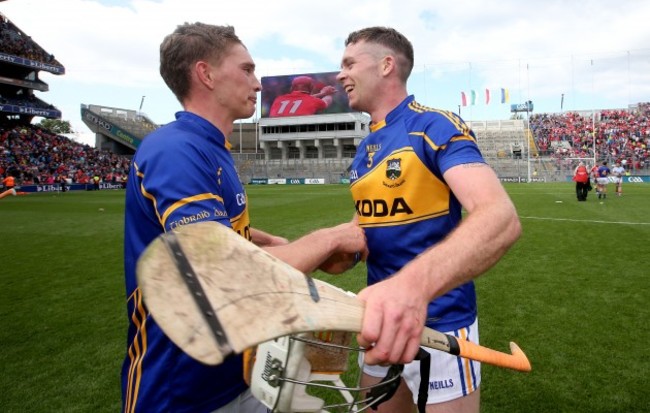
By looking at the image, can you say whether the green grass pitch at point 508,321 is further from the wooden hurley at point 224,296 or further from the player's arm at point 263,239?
the wooden hurley at point 224,296

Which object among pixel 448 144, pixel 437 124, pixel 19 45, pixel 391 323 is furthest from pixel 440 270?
pixel 19 45

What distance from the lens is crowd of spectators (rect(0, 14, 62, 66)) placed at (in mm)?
43781

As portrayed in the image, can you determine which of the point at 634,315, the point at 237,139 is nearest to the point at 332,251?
the point at 634,315

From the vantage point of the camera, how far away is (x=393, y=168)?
2.32 meters

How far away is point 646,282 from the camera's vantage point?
23.5 feet

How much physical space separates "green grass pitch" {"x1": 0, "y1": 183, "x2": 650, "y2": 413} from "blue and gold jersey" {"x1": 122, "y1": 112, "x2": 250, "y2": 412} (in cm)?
252

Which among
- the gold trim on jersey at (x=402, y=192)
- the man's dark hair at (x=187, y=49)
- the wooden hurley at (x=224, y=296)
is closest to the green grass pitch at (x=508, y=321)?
the gold trim on jersey at (x=402, y=192)

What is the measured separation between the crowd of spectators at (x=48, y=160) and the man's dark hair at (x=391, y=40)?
135ft

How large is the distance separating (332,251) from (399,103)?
117cm

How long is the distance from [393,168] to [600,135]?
216ft

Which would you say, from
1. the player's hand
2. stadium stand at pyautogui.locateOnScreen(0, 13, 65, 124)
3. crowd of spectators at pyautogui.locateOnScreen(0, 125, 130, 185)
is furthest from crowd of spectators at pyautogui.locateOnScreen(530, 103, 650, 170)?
stadium stand at pyautogui.locateOnScreen(0, 13, 65, 124)

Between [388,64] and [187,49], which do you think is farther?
[388,64]

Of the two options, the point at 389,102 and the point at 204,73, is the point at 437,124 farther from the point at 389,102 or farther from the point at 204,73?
the point at 204,73

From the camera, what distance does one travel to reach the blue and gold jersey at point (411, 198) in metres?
2.17
